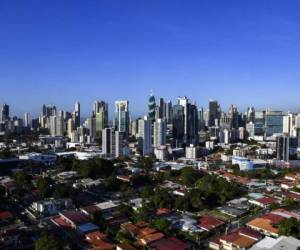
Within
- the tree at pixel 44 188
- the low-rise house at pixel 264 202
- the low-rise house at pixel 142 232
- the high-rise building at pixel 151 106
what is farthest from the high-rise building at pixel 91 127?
the low-rise house at pixel 142 232

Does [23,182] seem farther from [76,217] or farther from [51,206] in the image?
[76,217]

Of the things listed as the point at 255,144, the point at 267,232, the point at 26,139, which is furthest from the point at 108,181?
the point at 26,139

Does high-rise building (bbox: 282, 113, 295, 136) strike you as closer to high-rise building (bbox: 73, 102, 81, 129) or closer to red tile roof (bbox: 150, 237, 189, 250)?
high-rise building (bbox: 73, 102, 81, 129)

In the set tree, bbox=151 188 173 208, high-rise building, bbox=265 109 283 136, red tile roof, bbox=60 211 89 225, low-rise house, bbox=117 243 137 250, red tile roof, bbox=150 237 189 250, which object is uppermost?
high-rise building, bbox=265 109 283 136

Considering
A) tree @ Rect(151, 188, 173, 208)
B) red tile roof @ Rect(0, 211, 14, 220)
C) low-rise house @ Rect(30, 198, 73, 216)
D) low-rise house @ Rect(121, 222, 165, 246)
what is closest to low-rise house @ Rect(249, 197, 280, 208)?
tree @ Rect(151, 188, 173, 208)

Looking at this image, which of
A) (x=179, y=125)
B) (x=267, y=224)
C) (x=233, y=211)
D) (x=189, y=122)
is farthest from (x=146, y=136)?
(x=267, y=224)

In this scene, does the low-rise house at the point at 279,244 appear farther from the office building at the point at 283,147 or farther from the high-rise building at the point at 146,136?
the high-rise building at the point at 146,136
